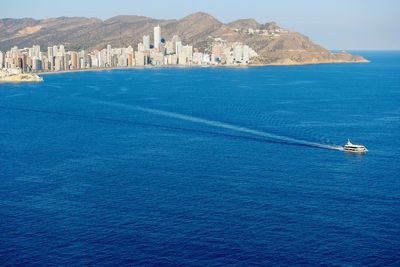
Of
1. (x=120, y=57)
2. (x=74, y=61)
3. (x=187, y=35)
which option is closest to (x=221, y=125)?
(x=74, y=61)

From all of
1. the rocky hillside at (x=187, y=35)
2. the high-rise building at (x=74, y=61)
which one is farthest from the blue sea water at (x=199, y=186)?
the rocky hillside at (x=187, y=35)

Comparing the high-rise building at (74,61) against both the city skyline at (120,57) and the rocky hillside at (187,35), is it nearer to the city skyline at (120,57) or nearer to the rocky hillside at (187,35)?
the city skyline at (120,57)

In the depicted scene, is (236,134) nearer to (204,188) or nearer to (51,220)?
(204,188)

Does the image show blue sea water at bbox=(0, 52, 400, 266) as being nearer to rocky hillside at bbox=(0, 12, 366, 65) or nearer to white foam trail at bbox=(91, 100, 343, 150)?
white foam trail at bbox=(91, 100, 343, 150)

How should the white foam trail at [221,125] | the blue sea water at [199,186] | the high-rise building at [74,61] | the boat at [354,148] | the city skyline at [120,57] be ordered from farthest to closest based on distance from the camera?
the high-rise building at [74,61] → the city skyline at [120,57] → the white foam trail at [221,125] → the boat at [354,148] → the blue sea water at [199,186]

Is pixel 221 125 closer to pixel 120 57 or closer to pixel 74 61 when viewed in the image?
pixel 74 61

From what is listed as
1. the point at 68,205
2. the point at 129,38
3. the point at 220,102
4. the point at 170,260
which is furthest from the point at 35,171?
the point at 129,38
